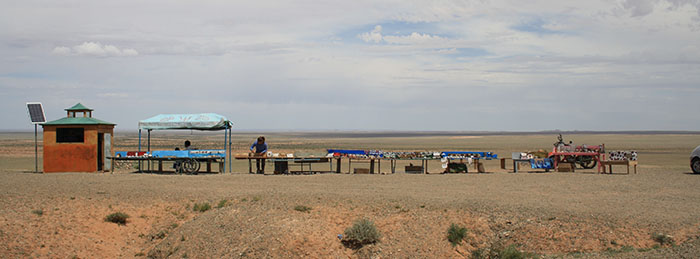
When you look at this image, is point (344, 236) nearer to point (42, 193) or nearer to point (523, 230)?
point (523, 230)

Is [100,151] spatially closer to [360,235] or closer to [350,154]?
[350,154]

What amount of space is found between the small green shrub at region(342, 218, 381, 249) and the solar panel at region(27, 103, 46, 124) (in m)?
16.8

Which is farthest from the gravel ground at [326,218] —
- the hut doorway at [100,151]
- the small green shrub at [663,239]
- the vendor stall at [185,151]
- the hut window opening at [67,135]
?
the hut window opening at [67,135]

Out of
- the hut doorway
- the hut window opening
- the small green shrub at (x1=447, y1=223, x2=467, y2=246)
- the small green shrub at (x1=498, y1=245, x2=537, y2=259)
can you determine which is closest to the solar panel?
the hut window opening

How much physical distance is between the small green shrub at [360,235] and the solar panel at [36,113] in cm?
1681

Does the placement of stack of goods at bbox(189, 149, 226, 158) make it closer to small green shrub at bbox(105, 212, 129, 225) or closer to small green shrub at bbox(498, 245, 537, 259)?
small green shrub at bbox(105, 212, 129, 225)

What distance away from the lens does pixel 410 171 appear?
24469 millimetres

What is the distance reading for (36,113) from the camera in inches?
963

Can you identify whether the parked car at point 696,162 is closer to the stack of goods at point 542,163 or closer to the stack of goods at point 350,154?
the stack of goods at point 542,163

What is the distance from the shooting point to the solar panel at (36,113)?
2439 cm

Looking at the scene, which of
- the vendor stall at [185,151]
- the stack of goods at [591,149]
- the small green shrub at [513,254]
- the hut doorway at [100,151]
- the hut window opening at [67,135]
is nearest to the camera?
the small green shrub at [513,254]

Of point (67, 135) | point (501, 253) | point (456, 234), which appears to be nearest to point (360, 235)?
point (456, 234)

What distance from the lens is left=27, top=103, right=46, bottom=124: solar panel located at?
24391 mm

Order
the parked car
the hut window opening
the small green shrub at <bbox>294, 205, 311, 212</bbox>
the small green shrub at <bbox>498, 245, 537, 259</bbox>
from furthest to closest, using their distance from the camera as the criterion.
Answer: the hut window opening → the parked car → the small green shrub at <bbox>294, 205, 311, 212</bbox> → the small green shrub at <bbox>498, 245, 537, 259</bbox>
